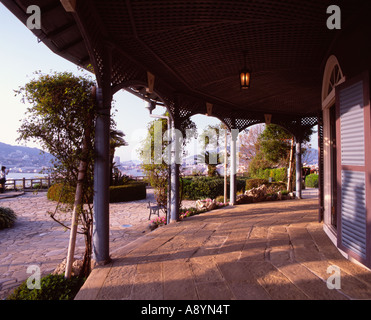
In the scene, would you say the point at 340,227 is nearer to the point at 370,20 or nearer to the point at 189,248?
the point at 189,248

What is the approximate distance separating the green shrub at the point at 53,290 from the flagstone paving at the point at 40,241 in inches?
25.7

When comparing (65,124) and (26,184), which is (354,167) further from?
(26,184)

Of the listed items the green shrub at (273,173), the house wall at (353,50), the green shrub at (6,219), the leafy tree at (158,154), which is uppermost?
the house wall at (353,50)

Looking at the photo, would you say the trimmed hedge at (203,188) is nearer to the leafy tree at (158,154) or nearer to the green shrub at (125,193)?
the green shrub at (125,193)

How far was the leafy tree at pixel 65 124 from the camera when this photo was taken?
2.74 m

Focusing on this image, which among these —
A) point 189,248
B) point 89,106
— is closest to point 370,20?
point 89,106

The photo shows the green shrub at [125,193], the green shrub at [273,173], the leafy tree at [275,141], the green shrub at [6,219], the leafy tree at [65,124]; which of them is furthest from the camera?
the green shrub at [273,173]

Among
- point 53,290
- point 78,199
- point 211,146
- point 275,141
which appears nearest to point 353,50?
point 78,199

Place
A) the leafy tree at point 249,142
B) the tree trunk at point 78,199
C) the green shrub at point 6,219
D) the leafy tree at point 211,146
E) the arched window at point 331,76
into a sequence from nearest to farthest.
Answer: the tree trunk at point 78,199 → the arched window at point 331,76 → the green shrub at point 6,219 → the leafy tree at point 211,146 → the leafy tree at point 249,142

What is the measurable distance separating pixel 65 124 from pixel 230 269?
7.69 ft

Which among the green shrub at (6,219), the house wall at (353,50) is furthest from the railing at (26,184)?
the house wall at (353,50)

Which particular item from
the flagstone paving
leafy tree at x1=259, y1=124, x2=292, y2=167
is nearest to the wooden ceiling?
the flagstone paving

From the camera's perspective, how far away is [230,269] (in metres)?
2.68
